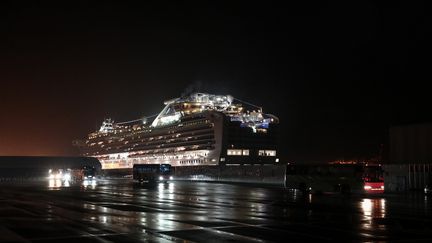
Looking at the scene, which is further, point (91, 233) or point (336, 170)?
point (336, 170)

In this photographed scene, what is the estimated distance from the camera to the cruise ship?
11512 centimetres

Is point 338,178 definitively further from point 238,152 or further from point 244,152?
point 244,152

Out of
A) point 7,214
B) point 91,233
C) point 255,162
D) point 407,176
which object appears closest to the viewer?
point 91,233

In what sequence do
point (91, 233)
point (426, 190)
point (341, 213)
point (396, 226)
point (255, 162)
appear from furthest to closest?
point (255, 162), point (426, 190), point (341, 213), point (396, 226), point (91, 233)

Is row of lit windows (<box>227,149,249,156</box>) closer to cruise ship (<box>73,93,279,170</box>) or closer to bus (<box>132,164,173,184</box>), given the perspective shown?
cruise ship (<box>73,93,279,170</box>)

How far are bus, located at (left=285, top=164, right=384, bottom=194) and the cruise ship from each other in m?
71.3

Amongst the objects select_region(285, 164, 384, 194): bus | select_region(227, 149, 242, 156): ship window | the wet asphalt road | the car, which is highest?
select_region(227, 149, 242, 156): ship window

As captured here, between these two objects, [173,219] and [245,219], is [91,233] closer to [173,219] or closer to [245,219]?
[173,219]

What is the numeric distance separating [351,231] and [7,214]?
1313cm

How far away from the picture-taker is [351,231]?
51.1ft

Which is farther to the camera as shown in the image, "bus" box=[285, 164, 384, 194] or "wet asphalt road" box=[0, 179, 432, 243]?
"bus" box=[285, 164, 384, 194]

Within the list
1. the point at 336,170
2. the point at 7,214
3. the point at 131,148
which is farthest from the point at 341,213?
the point at 131,148

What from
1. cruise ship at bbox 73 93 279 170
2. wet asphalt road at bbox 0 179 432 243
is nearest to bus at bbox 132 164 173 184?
wet asphalt road at bbox 0 179 432 243

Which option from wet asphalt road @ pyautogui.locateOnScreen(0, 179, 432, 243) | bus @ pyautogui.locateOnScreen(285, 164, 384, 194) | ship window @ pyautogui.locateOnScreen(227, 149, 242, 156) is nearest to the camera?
wet asphalt road @ pyautogui.locateOnScreen(0, 179, 432, 243)
